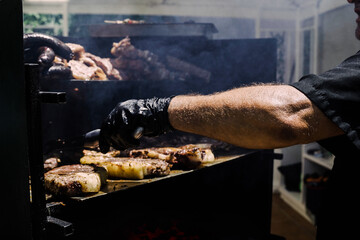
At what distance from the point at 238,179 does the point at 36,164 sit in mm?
1785

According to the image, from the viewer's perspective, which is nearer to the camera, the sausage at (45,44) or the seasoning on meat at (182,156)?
the seasoning on meat at (182,156)

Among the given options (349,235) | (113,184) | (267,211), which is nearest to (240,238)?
(267,211)

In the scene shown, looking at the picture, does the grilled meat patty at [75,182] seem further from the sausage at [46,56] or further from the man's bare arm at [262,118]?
the sausage at [46,56]

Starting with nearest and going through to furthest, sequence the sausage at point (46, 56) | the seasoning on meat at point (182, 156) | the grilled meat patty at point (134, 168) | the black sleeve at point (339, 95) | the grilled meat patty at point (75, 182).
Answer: the black sleeve at point (339, 95) → the grilled meat patty at point (75, 182) → the grilled meat patty at point (134, 168) → the seasoning on meat at point (182, 156) → the sausage at point (46, 56)

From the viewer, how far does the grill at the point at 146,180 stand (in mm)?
1372

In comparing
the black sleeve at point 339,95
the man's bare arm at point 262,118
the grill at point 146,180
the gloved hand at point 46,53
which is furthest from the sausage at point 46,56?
the black sleeve at point 339,95

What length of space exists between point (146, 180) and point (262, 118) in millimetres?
760

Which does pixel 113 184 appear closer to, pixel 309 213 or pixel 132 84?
pixel 132 84

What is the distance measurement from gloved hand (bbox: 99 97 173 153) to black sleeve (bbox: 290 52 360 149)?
616 mm

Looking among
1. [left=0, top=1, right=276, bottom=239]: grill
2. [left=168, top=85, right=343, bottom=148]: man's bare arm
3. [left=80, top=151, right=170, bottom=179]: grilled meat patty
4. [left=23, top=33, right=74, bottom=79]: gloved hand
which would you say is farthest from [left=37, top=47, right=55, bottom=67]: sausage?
[left=168, top=85, right=343, bottom=148]: man's bare arm

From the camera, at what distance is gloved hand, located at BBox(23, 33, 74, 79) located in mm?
2221

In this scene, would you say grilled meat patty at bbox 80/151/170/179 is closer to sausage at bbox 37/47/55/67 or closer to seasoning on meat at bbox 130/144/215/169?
seasoning on meat at bbox 130/144/215/169

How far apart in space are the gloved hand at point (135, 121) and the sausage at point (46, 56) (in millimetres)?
692

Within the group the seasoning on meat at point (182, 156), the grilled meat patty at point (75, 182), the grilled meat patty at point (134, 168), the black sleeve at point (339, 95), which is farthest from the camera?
the seasoning on meat at point (182, 156)
